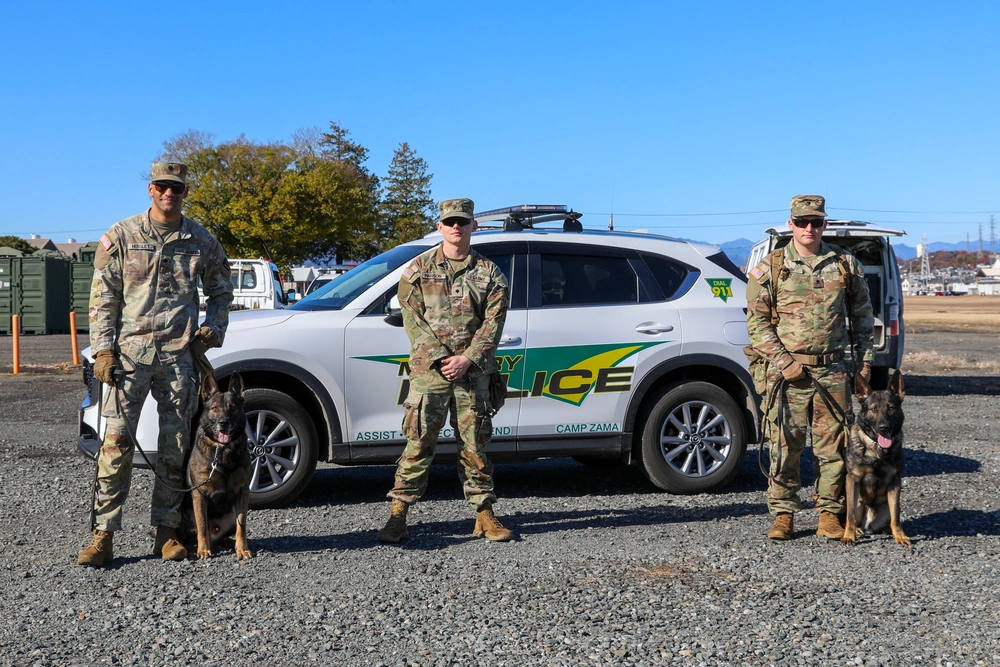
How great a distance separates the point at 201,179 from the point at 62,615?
1813 inches

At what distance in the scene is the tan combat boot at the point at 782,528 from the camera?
5.86 m

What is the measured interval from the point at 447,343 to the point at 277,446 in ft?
5.21

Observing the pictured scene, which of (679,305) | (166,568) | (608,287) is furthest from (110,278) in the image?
(679,305)

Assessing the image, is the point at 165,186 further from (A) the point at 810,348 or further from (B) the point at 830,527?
(B) the point at 830,527

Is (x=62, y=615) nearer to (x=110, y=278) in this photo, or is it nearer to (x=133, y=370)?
(x=133, y=370)

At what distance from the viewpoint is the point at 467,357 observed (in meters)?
5.62

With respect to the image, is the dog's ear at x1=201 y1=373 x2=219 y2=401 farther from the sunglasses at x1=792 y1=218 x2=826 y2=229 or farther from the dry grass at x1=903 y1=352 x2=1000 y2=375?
the dry grass at x1=903 y1=352 x2=1000 y2=375

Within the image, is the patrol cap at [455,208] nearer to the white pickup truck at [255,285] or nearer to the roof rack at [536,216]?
the roof rack at [536,216]

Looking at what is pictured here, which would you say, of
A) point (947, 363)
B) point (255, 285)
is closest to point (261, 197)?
point (255, 285)

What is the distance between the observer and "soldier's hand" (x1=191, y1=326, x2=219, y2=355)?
5.27 meters

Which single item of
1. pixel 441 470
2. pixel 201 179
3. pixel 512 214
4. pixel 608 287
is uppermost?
pixel 201 179

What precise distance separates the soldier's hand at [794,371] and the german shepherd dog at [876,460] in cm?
35

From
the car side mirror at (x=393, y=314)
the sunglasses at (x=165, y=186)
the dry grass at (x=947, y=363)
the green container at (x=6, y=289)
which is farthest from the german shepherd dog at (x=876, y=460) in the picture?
the green container at (x=6, y=289)

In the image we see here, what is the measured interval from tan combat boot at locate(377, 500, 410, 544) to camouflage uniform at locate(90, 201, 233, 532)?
1.17 metres
